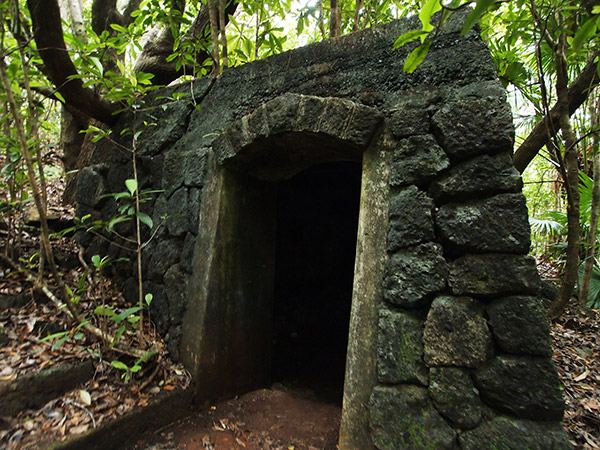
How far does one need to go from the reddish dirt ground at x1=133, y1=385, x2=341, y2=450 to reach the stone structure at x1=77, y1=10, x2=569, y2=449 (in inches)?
6.0

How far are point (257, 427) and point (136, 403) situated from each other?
68 centimetres

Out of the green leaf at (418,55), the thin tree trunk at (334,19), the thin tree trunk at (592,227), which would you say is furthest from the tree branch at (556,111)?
the green leaf at (418,55)

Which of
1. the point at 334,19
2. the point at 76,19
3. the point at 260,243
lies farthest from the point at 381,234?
the point at 76,19

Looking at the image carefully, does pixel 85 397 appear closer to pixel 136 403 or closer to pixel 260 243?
pixel 136 403

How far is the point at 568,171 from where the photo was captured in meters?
2.62

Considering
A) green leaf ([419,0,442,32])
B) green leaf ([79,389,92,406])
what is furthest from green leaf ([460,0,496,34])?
green leaf ([79,389,92,406])

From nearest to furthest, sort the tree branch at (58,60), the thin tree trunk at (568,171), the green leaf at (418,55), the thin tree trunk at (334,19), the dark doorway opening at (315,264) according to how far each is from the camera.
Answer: the green leaf at (418,55) → the tree branch at (58,60) → the thin tree trunk at (568,171) → the thin tree trunk at (334,19) → the dark doorway opening at (315,264)

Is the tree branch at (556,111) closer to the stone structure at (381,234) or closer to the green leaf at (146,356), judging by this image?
the stone structure at (381,234)

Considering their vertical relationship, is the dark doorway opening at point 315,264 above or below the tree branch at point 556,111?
below

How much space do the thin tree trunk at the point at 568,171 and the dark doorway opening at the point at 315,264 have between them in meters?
1.63

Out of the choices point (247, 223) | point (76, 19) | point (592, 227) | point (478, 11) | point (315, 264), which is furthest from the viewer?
point (315, 264)

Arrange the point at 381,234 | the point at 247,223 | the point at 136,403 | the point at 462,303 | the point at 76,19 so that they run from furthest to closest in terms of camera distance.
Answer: the point at 76,19 < the point at 247,223 < the point at 136,403 < the point at 381,234 < the point at 462,303

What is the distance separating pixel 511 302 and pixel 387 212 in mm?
628

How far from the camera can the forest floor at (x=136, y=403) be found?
5.11 ft
